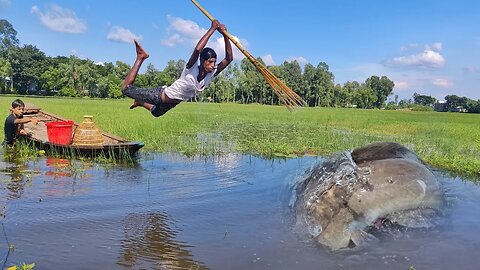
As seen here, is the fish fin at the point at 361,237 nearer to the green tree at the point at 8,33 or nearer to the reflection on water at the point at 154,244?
the reflection on water at the point at 154,244

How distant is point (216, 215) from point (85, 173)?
3.51 m

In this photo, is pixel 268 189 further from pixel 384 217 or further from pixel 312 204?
pixel 384 217

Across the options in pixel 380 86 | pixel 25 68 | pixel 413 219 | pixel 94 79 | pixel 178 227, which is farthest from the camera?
pixel 380 86

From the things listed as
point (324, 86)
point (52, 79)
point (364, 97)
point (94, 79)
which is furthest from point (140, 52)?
point (364, 97)

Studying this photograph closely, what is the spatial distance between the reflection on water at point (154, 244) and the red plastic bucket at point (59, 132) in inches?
210

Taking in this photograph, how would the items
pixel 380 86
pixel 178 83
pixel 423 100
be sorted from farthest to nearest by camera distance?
pixel 423 100, pixel 380 86, pixel 178 83

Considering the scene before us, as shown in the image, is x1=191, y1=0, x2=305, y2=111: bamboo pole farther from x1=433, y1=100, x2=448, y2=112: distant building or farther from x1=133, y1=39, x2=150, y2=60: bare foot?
x1=433, y1=100, x2=448, y2=112: distant building

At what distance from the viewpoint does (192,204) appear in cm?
642

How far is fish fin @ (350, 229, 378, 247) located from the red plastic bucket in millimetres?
7555

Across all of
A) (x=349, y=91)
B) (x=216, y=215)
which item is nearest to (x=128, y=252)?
(x=216, y=215)

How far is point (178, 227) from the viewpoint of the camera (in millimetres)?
5352

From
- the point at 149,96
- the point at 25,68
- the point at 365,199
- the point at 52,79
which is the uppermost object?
the point at 25,68

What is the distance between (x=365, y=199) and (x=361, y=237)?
506mm

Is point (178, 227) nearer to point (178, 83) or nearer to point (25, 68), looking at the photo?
point (178, 83)
